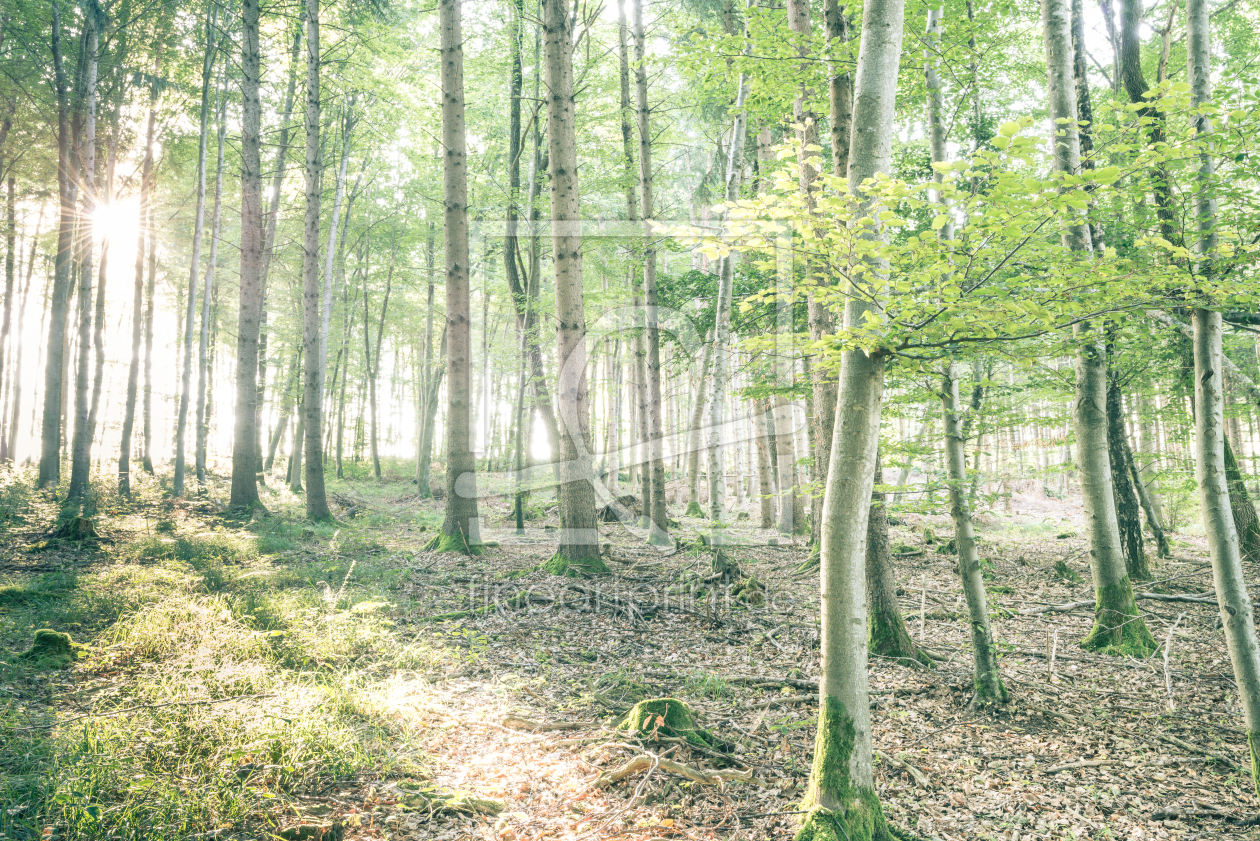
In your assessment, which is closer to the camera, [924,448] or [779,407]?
[924,448]

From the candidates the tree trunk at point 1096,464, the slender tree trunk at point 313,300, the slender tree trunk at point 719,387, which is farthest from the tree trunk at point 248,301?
the tree trunk at point 1096,464

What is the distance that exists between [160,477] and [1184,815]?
67.2 feet

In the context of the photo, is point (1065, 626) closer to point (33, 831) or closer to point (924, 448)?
point (924, 448)

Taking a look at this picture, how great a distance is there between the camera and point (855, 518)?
2861mm

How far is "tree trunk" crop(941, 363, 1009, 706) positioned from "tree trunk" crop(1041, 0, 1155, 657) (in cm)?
207

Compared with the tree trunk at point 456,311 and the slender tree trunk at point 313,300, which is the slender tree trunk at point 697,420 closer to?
the tree trunk at point 456,311

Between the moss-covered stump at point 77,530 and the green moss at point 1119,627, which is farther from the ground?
the moss-covered stump at point 77,530

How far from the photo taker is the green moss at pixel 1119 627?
578cm

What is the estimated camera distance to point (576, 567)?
26.9 ft

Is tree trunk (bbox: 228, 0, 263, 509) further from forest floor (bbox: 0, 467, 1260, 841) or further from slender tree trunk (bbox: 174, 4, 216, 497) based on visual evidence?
forest floor (bbox: 0, 467, 1260, 841)

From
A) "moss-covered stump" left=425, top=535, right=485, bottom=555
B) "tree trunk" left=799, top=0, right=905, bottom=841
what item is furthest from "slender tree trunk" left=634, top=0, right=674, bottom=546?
"tree trunk" left=799, top=0, right=905, bottom=841

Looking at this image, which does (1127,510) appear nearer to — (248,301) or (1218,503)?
(1218,503)

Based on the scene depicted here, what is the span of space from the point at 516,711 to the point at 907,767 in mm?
2703

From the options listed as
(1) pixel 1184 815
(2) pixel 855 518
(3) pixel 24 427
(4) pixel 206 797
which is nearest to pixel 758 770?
(2) pixel 855 518
